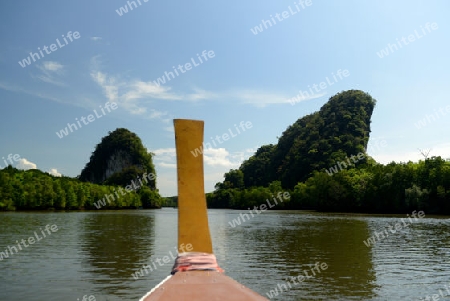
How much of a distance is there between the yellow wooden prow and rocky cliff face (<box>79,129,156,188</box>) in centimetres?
16832

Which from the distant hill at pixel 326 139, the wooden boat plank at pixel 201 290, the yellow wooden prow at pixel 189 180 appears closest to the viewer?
the wooden boat plank at pixel 201 290

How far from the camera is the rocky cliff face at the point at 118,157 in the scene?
178m

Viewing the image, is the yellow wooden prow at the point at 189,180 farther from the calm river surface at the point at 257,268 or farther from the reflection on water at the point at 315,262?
the reflection on water at the point at 315,262

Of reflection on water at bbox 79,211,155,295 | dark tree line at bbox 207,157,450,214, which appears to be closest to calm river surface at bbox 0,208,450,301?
reflection on water at bbox 79,211,155,295

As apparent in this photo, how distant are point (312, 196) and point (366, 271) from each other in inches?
3056

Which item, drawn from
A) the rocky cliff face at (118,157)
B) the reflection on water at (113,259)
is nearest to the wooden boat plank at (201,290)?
the reflection on water at (113,259)

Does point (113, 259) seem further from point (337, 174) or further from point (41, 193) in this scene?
point (337, 174)

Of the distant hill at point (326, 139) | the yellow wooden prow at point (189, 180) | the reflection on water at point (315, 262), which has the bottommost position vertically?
the reflection on water at point (315, 262)

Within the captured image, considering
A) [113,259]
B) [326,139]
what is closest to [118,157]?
[326,139]

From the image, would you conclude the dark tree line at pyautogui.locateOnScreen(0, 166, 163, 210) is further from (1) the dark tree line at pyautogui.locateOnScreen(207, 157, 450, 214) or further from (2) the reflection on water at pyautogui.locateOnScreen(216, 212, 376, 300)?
(2) the reflection on water at pyautogui.locateOnScreen(216, 212, 376, 300)

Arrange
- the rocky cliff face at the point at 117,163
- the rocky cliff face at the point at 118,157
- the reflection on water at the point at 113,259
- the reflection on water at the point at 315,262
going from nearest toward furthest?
the reflection on water at the point at 315,262, the reflection on water at the point at 113,259, the rocky cliff face at the point at 118,157, the rocky cliff face at the point at 117,163

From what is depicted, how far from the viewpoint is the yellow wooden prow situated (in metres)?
4.00

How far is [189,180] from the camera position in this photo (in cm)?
405

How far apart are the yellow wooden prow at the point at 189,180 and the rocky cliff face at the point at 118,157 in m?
168
